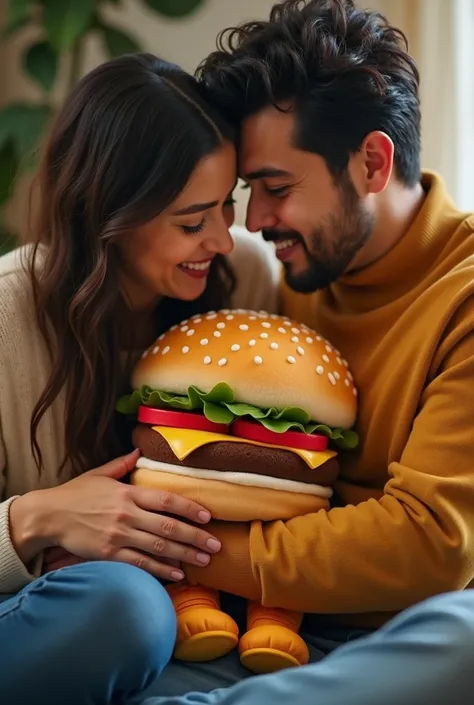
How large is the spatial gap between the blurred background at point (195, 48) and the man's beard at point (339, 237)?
0.70 metres

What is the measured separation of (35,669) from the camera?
3.31 feet

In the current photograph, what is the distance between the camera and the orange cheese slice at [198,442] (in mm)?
1154

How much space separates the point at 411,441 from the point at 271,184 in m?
0.48

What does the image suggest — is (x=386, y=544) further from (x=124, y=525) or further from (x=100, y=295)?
(x=100, y=295)

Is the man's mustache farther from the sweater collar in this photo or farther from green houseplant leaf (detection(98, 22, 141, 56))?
green houseplant leaf (detection(98, 22, 141, 56))

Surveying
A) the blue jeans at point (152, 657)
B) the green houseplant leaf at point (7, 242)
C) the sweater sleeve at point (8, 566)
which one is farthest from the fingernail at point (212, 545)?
the green houseplant leaf at point (7, 242)

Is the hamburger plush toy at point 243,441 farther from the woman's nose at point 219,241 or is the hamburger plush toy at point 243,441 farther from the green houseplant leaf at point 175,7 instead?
the green houseplant leaf at point 175,7

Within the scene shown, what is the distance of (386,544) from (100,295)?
57cm

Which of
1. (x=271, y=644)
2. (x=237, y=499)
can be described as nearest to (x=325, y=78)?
(x=237, y=499)

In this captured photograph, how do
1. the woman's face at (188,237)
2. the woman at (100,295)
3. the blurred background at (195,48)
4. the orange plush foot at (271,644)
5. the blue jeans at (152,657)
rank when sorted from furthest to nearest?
the blurred background at (195,48) < the woman's face at (188,237) < the woman at (100,295) < the orange plush foot at (271,644) < the blue jeans at (152,657)

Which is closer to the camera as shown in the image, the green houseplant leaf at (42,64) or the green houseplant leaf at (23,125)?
the green houseplant leaf at (23,125)

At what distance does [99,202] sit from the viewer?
4.33ft

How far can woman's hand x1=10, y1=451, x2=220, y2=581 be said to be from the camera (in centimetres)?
116

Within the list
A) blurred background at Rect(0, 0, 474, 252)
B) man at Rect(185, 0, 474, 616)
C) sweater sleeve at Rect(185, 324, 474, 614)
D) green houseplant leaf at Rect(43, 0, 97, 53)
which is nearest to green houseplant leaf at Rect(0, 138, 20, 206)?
blurred background at Rect(0, 0, 474, 252)
